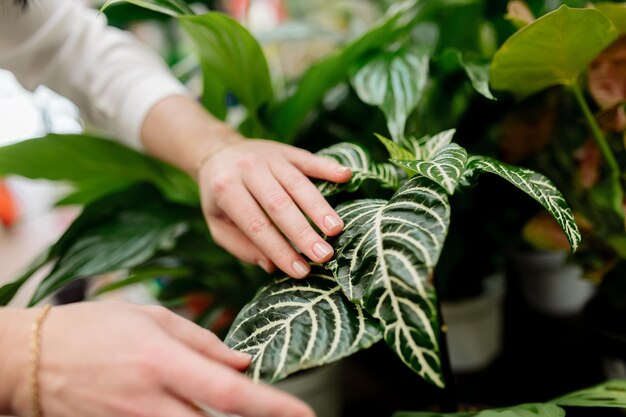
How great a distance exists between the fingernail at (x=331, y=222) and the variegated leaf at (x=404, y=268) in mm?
23

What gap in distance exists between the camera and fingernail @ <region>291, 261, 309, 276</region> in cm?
51

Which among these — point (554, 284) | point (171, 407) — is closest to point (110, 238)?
point (171, 407)

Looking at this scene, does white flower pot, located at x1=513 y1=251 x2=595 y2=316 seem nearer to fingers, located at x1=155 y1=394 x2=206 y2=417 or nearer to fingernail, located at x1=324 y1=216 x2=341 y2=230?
fingernail, located at x1=324 y1=216 x2=341 y2=230

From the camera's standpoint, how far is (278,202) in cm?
53

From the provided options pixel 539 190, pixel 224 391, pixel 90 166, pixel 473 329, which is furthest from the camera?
pixel 473 329

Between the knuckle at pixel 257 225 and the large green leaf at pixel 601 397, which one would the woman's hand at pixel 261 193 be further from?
the large green leaf at pixel 601 397

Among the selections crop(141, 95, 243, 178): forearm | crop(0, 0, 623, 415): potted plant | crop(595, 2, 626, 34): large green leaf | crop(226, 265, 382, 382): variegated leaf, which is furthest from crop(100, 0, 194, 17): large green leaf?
crop(595, 2, 626, 34): large green leaf

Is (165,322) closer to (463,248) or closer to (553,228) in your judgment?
(553,228)

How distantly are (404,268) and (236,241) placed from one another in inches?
11.6

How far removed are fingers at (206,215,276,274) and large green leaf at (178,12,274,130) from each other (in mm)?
231

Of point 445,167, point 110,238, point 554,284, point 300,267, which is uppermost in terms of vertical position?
point 445,167

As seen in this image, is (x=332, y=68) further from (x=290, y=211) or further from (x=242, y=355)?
(x=242, y=355)

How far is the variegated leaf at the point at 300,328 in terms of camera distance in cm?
40

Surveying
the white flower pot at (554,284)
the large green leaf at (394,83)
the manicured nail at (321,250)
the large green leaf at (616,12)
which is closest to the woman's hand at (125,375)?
the manicured nail at (321,250)
